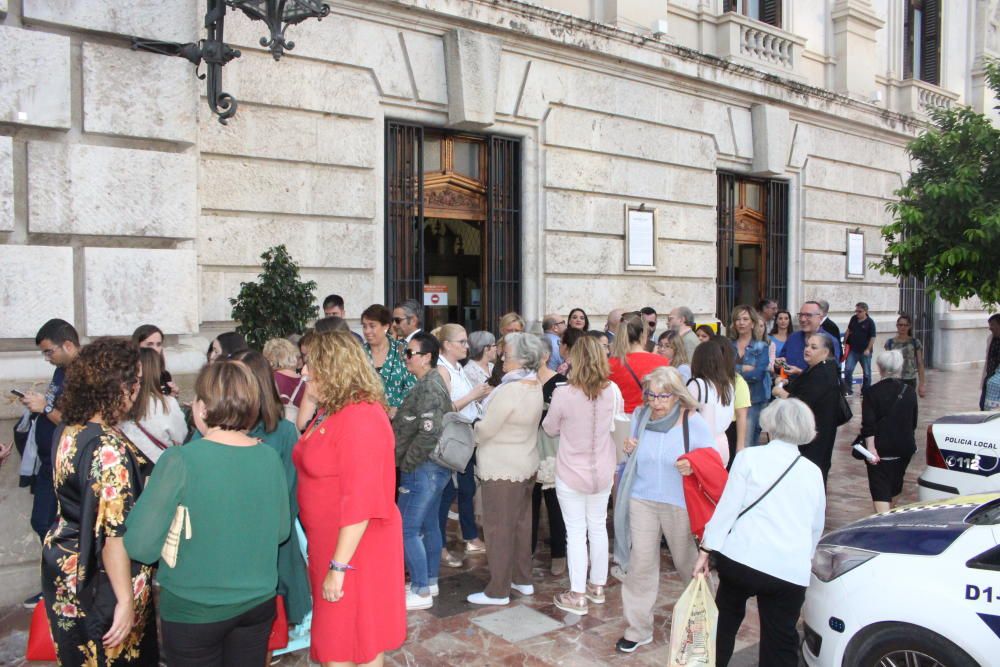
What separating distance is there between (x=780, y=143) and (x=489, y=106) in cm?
635

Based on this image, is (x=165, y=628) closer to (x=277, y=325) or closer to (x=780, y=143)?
(x=277, y=325)

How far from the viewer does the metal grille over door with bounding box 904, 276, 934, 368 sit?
1795cm

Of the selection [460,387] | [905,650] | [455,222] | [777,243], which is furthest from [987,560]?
[777,243]

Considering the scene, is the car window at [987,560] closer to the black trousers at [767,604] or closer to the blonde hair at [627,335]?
the black trousers at [767,604]

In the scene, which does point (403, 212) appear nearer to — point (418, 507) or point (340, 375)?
point (418, 507)

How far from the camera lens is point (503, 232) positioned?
10539 mm

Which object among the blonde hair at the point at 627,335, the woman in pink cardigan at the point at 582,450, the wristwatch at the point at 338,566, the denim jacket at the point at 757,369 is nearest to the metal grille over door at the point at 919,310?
the denim jacket at the point at 757,369

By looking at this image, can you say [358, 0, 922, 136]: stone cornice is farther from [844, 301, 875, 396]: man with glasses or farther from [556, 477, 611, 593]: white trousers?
[556, 477, 611, 593]: white trousers

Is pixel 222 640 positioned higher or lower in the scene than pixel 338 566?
lower

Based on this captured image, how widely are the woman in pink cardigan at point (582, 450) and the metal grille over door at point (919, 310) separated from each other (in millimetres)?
14000

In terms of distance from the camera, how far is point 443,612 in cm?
522

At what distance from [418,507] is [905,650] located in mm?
2823

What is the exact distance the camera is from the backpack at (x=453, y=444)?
5.09 m

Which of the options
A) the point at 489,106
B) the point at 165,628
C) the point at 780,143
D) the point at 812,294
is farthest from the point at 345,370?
the point at 812,294
